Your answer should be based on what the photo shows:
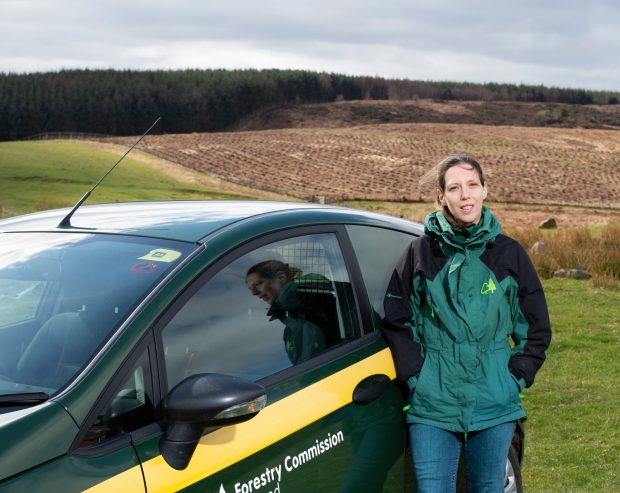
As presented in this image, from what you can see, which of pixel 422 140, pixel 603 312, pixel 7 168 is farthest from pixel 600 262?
pixel 422 140

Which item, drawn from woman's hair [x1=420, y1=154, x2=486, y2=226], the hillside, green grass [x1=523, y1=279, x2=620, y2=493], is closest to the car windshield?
woman's hair [x1=420, y1=154, x2=486, y2=226]

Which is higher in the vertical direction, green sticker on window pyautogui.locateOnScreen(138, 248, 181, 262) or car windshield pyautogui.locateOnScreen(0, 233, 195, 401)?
green sticker on window pyautogui.locateOnScreen(138, 248, 181, 262)

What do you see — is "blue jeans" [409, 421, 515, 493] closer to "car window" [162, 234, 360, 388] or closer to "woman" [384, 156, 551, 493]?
"woman" [384, 156, 551, 493]

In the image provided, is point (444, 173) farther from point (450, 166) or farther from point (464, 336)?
point (464, 336)

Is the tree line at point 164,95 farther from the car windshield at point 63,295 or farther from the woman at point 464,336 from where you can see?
the car windshield at point 63,295

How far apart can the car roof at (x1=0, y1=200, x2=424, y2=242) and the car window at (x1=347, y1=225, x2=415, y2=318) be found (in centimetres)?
8

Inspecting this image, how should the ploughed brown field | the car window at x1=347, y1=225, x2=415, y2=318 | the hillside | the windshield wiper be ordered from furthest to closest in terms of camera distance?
the hillside, the ploughed brown field, the car window at x1=347, y1=225, x2=415, y2=318, the windshield wiper

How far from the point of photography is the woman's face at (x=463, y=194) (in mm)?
3496

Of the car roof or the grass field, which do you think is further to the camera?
the grass field

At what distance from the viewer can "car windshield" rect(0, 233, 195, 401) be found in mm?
2553

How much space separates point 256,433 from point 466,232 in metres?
1.31

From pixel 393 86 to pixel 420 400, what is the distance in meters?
159

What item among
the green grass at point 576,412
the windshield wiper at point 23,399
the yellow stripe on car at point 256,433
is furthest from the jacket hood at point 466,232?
the green grass at point 576,412

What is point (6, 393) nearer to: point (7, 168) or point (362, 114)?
point (7, 168)
